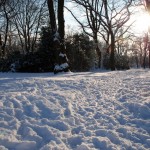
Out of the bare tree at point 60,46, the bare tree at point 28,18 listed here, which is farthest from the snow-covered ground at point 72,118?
the bare tree at point 28,18

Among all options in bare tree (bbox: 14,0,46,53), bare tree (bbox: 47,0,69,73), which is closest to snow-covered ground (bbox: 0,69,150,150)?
bare tree (bbox: 47,0,69,73)

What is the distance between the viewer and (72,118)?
6.38 metres

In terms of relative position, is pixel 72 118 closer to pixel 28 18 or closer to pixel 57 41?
pixel 57 41

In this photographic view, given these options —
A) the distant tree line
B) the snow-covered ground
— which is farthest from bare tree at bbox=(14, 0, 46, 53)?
the snow-covered ground

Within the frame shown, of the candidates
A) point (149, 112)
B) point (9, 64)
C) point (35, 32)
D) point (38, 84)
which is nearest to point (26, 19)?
point (35, 32)

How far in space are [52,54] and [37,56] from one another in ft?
3.37

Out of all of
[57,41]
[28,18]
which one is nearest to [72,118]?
[57,41]

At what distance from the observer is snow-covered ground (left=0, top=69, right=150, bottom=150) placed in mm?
5168

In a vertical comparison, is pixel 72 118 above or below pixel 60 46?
below

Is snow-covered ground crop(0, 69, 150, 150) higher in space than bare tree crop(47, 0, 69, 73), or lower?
lower

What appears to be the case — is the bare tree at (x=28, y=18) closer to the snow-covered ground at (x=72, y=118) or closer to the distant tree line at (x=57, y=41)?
the distant tree line at (x=57, y=41)

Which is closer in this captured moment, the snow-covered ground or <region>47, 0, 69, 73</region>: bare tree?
the snow-covered ground

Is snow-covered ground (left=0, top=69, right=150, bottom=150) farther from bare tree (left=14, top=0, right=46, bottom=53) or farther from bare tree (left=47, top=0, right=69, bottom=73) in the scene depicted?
bare tree (left=14, top=0, right=46, bottom=53)

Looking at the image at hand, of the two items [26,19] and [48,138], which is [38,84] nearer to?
[48,138]
